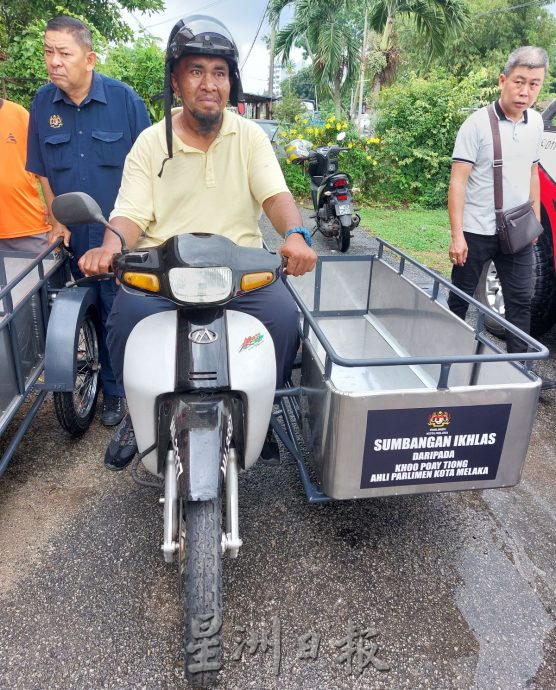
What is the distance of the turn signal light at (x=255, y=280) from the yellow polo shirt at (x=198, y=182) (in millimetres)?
644

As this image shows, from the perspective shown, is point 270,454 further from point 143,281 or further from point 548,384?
point 548,384

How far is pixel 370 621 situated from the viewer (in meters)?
2.08

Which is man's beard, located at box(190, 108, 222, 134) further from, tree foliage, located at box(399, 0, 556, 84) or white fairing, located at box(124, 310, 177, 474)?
tree foliage, located at box(399, 0, 556, 84)

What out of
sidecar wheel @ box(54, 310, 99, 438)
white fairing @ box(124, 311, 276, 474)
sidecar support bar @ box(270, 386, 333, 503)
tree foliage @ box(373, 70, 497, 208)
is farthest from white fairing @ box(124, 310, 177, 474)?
tree foliage @ box(373, 70, 497, 208)

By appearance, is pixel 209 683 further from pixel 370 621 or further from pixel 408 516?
pixel 408 516

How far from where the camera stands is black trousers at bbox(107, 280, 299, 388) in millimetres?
2217

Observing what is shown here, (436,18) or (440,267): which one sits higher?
(436,18)

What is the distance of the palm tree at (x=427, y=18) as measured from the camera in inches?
615

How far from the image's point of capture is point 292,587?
2227mm

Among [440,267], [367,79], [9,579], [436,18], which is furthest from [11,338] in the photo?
[367,79]

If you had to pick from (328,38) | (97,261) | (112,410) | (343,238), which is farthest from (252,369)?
(328,38)

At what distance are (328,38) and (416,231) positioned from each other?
44.1ft

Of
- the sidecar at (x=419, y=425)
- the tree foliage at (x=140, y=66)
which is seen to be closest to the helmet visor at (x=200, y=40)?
the sidecar at (x=419, y=425)

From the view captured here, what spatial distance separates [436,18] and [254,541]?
17139 millimetres
